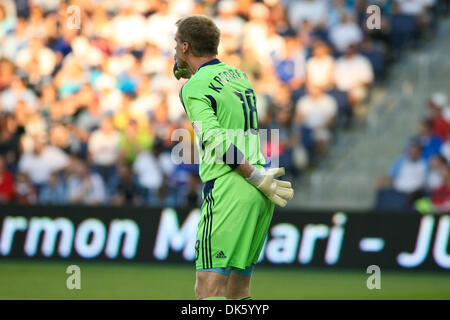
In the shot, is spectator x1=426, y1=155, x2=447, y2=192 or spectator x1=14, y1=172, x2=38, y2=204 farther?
spectator x1=14, y1=172, x2=38, y2=204

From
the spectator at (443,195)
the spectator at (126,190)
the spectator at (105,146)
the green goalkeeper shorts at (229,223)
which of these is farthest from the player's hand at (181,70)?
the spectator at (105,146)

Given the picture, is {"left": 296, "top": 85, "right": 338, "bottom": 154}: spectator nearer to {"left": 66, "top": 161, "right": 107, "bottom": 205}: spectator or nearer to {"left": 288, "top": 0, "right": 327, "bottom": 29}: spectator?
{"left": 288, "top": 0, "right": 327, "bottom": 29}: spectator

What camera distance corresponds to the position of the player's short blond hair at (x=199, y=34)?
521 centimetres

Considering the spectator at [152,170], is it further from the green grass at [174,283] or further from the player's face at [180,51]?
the player's face at [180,51]

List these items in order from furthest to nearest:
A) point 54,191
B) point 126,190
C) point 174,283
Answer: point 54,191 < point 126,190 < point 174,283

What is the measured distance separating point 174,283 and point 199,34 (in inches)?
260

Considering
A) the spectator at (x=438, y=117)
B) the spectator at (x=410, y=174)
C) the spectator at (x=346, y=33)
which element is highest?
the spectator at (x=346, y=33)

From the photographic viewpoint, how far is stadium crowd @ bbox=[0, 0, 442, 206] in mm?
14617

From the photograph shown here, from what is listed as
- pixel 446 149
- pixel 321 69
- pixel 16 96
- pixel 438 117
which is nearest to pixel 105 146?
pixel 16 96

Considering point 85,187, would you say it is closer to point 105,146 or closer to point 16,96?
point 105,146

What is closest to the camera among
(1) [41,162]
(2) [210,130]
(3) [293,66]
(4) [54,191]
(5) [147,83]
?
(2) [210,130]

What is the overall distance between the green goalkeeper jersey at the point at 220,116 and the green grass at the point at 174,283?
4891 millimetres

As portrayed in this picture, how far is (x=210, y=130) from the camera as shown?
507 cm

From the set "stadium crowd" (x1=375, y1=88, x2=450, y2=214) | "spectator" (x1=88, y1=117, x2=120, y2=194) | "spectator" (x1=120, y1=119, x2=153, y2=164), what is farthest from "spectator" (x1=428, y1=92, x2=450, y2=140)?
"spectator" (x1=88, y1=117, x2=120, y2=194)
